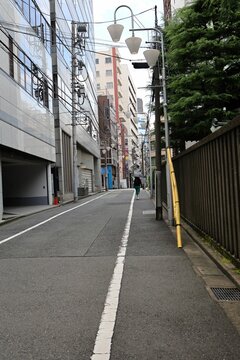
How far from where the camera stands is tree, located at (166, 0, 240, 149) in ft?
37.9

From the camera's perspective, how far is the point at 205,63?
39.3 ft

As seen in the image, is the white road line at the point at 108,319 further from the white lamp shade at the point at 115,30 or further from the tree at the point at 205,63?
the white lamp shade at the point at 115,30

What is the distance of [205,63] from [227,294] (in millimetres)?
7664

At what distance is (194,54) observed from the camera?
1189 centimetres

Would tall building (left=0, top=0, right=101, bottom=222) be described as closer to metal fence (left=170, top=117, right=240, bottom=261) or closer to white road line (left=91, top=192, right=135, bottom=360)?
metal fence (left=170, top=117, right=240, bottom=261)

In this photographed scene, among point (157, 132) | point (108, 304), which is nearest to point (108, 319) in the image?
point (108, 304)

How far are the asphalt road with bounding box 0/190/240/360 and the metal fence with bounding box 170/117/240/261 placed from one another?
2.98ft

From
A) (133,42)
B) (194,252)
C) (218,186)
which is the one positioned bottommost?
(194,252)

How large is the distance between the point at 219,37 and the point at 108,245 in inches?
249

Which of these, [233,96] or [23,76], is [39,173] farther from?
[233,96]

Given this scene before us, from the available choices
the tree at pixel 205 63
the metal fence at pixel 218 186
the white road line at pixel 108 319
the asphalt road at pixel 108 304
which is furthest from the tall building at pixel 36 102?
the white road line at pixel 108 319

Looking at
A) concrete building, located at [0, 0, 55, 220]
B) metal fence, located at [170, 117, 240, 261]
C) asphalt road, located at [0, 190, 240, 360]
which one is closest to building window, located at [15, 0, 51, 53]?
concrete building, located at [0, 0, 55, 220]

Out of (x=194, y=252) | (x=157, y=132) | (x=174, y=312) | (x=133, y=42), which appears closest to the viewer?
(x=174, y=312)

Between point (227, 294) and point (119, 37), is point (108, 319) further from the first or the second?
point (119, 37)
